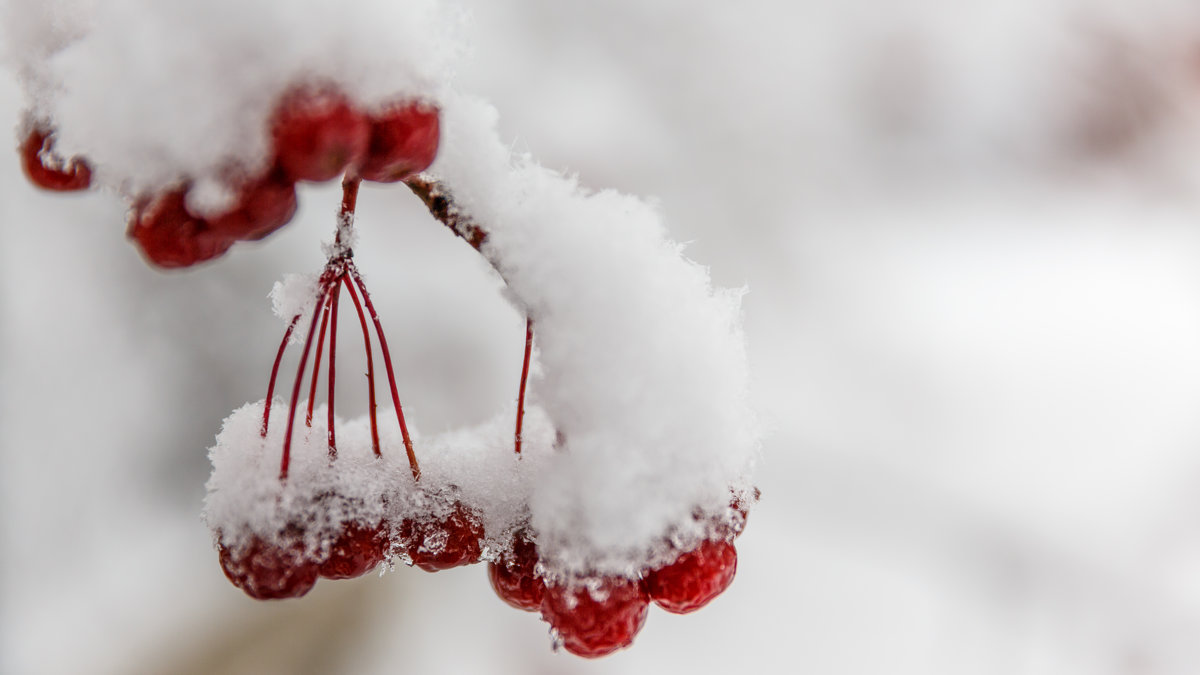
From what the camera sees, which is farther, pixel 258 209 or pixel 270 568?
pixel 270 568

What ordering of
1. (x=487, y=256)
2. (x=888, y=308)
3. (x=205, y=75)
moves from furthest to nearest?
(x=888, y=308)
(x=487, y=256)
(x=205, y=75)

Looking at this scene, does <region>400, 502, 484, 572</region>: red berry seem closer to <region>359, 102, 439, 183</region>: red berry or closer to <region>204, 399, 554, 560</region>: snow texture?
<region>204, 399, 554, 560</region>: snow texture

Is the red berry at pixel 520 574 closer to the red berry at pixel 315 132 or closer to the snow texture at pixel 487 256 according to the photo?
the snow texture at pixel 487 256

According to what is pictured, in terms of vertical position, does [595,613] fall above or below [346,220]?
below

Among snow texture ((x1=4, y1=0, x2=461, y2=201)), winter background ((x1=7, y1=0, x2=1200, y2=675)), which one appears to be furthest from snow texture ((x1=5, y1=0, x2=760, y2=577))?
winter background ((x1=7, y1=0, x2=1200, y2=675))

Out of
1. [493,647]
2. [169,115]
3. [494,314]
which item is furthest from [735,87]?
[169,115]

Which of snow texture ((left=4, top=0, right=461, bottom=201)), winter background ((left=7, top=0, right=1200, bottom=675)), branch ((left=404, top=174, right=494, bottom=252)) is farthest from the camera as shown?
winter background ((left=7, top=0, right=1200, bottom=675))

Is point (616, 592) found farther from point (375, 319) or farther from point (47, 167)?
point (47, 167)

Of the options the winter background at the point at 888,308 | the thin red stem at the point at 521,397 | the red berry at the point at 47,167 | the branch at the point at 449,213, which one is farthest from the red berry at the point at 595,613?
the winter background at the point at 888,308

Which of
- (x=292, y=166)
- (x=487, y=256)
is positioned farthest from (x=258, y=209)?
(x=487, y=256)
